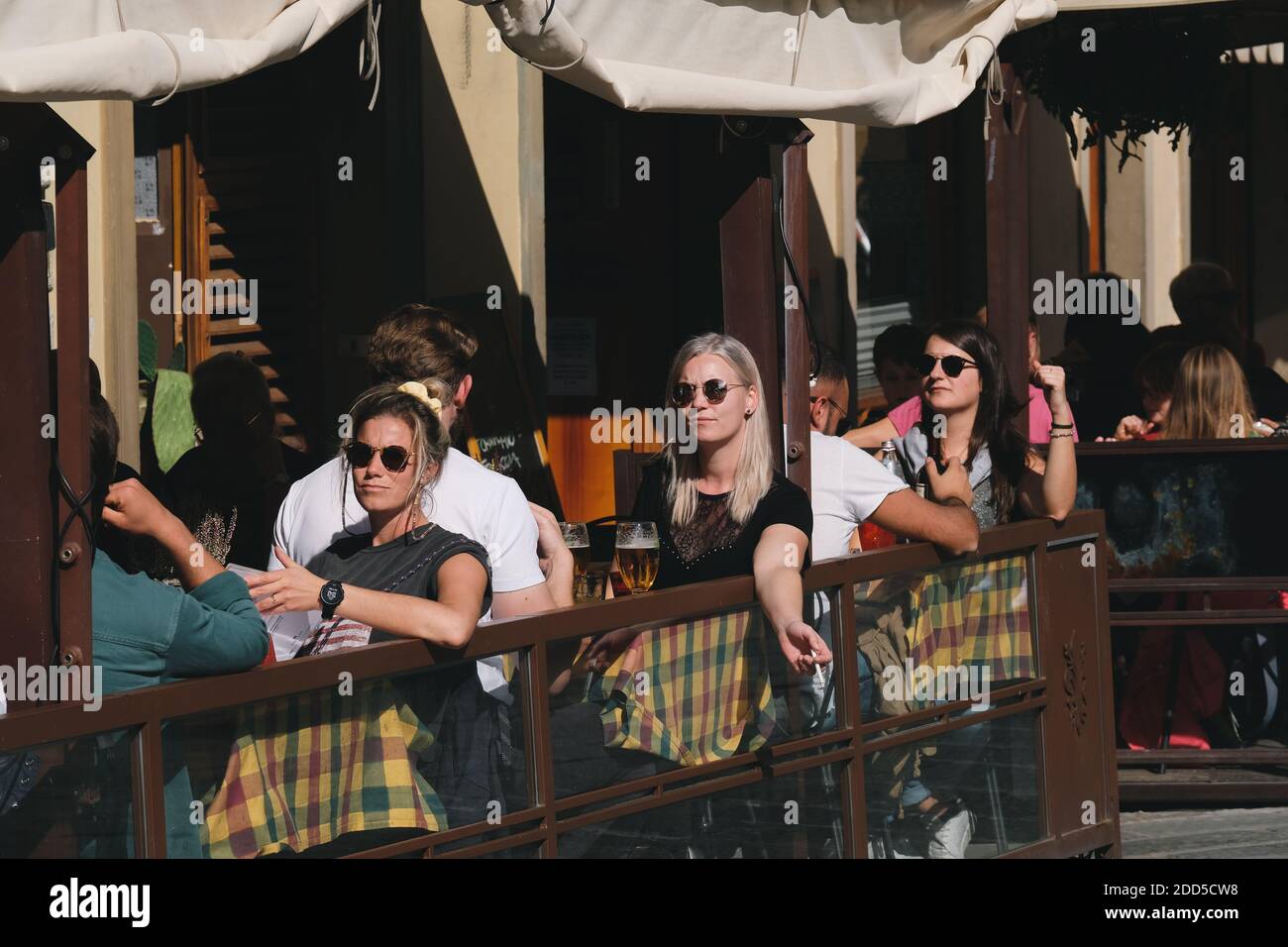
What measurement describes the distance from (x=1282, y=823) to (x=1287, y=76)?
316 inches

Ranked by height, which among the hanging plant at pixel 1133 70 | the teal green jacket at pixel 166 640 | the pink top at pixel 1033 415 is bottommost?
the teal green jacket at pixel 166 640

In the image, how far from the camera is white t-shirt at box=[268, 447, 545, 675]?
4.43 meters

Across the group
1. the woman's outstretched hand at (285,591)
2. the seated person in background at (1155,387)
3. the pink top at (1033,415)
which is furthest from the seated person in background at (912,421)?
the woman's outstretched hand at (285,591)

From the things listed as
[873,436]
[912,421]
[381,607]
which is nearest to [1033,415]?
[912,421]

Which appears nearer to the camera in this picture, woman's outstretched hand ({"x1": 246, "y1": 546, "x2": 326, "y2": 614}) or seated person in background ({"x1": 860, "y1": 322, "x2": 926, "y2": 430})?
woman's outstretched hand ({"x1": 246, "y1": 546, "x2": 326, "y2": 614})

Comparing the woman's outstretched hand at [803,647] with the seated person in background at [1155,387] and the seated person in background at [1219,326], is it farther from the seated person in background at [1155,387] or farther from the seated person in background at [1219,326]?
the seated person in background at [1219,326]

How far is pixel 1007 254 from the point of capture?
6.30 metres

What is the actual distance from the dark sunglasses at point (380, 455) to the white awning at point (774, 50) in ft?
2.78

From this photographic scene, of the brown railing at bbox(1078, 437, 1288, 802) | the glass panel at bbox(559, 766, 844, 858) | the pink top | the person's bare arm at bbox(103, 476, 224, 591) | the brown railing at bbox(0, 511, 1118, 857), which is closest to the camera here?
the brown railing at bbox(0, 511, 1118, 857)

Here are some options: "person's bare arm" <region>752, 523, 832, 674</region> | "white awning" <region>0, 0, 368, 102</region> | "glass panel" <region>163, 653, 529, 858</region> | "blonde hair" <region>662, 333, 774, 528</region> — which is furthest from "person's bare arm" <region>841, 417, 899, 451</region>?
"white awning" <region>0, 0, 368, 102</region>

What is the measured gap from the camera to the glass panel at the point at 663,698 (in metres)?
4.05

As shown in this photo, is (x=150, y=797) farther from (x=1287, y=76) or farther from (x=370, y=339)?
(x=1287, y=76)

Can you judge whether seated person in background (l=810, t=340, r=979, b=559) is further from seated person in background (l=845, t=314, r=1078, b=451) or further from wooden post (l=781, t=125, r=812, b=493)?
seated person in background (l=845, t=314, r=1078, b=451)

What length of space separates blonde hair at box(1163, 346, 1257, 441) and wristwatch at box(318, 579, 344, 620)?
424 centimetres
